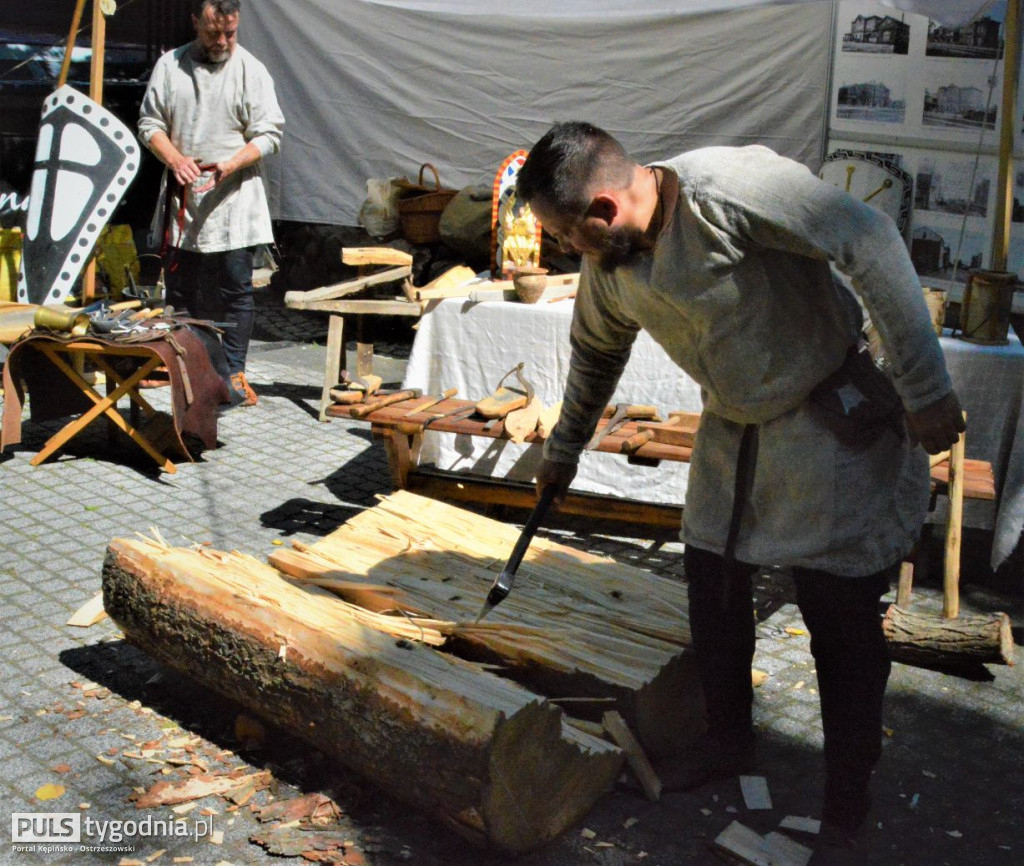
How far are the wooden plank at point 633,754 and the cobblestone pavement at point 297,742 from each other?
0.13 ft

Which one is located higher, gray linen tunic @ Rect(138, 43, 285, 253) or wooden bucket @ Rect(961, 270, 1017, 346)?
gray linen tunic @ Rect(138, 43, 285, 253)

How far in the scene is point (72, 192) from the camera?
21.4 ft

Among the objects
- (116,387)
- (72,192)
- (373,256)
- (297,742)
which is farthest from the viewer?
(373,256)

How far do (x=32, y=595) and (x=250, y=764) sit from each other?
4.85ft

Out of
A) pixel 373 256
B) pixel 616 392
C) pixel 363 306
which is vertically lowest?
pixel 616 392

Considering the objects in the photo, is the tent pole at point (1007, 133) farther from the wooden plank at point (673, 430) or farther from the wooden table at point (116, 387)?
the wooden table at point (116, 387)

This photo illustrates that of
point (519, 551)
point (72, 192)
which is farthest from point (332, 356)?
point (519, 551)

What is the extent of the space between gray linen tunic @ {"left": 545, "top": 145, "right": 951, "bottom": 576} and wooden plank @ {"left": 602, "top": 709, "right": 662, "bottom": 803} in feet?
1.94

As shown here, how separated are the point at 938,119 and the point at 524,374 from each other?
2.55m

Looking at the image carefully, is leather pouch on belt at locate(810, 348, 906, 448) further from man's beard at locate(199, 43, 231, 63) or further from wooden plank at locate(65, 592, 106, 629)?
man's beard at locate(199, 43, 231, 63)

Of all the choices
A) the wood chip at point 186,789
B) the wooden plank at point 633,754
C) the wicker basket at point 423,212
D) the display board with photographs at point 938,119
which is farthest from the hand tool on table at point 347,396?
the wicker basket at point 423,212

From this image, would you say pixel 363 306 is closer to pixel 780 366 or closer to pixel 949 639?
pixel 949 639

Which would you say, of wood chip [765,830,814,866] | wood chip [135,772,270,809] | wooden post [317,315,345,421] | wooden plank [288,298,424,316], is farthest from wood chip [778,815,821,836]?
wooden post [317,315,345,421]

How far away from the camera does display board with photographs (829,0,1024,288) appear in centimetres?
588
